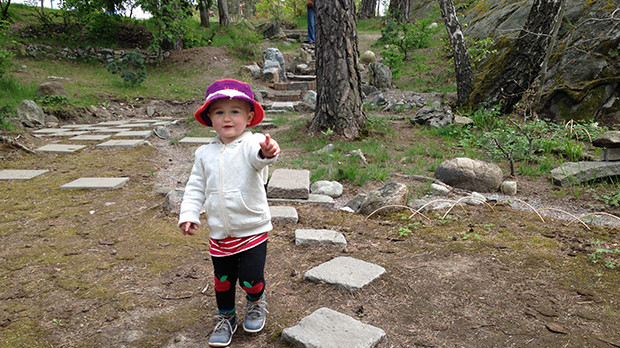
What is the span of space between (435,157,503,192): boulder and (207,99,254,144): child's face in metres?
3.18

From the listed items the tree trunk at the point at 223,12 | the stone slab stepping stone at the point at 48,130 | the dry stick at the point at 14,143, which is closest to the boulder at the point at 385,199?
the dry stick at the point at 14,143

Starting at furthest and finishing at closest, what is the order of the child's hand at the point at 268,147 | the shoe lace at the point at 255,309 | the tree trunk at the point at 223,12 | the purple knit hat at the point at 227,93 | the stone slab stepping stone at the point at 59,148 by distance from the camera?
the tree trunk at the point at 223,12, the stone slab stepping stone at the point at 59,148, the shoe lace at the point at 255,309, the purple knit hat at the point at 227,93, the child's hand at the point at 268,147

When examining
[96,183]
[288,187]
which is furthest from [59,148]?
[288,187]

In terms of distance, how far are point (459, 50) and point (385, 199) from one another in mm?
5361

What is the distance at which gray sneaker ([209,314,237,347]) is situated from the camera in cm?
193

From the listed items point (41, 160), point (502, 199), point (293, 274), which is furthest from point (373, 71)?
point (293, 274)

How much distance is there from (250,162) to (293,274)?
101 centimetres

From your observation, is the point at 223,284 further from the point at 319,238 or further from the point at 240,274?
the point at 319,238

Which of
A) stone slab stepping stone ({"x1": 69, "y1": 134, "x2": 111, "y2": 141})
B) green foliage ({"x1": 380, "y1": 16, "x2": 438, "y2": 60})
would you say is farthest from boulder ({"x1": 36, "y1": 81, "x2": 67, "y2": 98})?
green foliage ({"x1": 380, "y1": 16, "x2": 438, "y2": 60})

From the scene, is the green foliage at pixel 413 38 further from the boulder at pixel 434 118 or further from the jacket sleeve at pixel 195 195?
the jacket sleeve at pixel 195 195

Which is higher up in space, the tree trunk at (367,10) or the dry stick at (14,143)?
the tree trunk at (367,10)

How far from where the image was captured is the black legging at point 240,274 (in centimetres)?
201

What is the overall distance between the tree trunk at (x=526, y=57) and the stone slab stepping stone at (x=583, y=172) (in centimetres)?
232

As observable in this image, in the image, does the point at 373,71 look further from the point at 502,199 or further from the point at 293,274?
the point at 293,274
